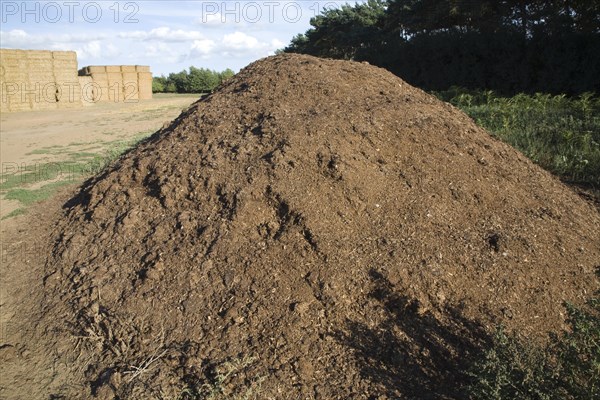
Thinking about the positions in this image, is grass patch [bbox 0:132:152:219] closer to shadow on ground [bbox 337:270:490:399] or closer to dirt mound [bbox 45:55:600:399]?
dirt mound [bbox 45:55:600:399]

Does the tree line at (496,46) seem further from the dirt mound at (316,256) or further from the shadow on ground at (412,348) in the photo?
the shadow on ground at (412,348)

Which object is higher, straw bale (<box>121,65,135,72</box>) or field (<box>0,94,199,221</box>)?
straw bale (<box>121,65,135,72</box>)

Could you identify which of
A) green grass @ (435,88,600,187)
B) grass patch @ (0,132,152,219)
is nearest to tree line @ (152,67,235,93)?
grass patch @ (0,132,152,219)

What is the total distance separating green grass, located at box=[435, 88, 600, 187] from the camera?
5.21 m

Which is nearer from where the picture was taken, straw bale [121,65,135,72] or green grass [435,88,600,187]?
green grass [435,88,600,187]

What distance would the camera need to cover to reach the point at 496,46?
13.2 m

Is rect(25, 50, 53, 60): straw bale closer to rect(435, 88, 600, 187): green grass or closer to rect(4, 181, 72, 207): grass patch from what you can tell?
rect(4, 181, 72, 207): grass patch

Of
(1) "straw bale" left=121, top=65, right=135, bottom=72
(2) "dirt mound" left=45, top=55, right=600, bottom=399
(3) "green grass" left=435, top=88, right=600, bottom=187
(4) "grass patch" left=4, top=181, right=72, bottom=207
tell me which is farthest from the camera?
(1) "straw bale" left=121, top=65, right=135, bottom=72

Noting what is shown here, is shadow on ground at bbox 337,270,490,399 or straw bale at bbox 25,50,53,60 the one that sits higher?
straw bale at bbox 25,50,53,60

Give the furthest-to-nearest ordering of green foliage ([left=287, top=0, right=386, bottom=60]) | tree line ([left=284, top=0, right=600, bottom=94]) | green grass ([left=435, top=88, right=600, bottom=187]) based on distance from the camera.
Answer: green foliage ([left=287, top=0, right=386, bottom=60]), tree line ([left=284, top=0, right=600, bottom=94]), green grass ([left=435, top=88, right=600, bottom=187])

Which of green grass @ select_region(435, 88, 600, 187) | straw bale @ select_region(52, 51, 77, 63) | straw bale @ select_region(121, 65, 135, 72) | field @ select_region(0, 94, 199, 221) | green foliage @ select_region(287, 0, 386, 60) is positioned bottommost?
field @ select_region(0, 94, 199, 221)

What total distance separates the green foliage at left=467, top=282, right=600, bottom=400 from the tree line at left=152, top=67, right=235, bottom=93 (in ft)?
137

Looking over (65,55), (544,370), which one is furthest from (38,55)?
(544,370)

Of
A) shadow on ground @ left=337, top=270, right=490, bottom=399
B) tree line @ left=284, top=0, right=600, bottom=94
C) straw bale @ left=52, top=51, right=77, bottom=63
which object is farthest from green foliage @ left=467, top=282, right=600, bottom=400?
straw bale @ left=52, top=51, right=77, bottom=63
